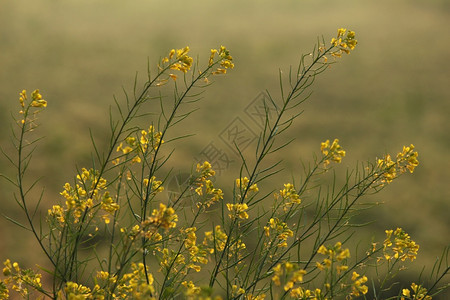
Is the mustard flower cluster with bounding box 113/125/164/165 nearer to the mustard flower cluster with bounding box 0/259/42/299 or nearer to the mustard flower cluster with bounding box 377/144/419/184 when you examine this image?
the mustard flower cluster with bounding box 0/259/42/299

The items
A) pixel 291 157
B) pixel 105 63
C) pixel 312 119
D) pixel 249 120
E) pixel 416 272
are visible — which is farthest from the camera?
pixel 105 63

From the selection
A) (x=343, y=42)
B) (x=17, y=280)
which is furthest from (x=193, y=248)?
(x=343, y=42)

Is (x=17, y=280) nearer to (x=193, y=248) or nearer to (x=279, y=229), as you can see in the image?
(x=193, y=248)

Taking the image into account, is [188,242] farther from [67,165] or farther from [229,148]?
[67,165]

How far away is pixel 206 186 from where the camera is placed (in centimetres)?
63

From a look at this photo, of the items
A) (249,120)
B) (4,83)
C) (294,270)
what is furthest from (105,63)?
(294,270)

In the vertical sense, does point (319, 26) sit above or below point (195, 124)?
above

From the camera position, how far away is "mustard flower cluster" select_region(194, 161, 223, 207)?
2.09ft

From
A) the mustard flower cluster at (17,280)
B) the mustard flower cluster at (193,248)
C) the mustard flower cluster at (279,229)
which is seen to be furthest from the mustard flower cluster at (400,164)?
the mustard flower cluster at (17,280)

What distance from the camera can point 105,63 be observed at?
1834 mm

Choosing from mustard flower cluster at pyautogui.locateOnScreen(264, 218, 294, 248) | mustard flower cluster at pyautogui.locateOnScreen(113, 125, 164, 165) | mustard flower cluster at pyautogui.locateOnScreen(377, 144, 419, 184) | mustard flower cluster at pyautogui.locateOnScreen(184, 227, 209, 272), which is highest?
mustard flower cluster at pyautogui.locateOnScreen(113, 125, 164, 165)

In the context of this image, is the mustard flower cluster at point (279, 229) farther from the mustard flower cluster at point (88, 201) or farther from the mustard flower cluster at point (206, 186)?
the mustard flower cluster at point (88, 201)

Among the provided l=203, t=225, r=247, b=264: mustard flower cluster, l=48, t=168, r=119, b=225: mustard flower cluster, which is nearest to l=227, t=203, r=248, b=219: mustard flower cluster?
l=203, t=225, r=247, b=264: mustard flower cluster

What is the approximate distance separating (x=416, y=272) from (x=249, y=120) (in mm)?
609
